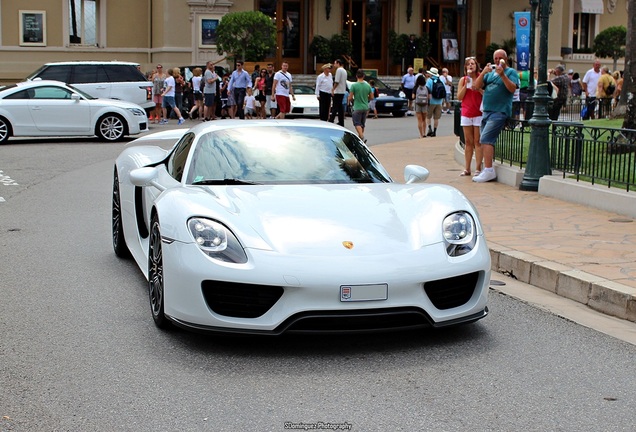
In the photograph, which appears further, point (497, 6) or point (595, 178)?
point (497, 6)

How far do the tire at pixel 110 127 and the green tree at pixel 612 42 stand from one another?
3123 centimetres

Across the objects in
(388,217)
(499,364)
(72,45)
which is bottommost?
(499,364)

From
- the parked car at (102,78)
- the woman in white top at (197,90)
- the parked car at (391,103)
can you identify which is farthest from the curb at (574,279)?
the parked car at (391,103)

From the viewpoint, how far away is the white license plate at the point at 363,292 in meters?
5.32

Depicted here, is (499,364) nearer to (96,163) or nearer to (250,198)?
(250,198)

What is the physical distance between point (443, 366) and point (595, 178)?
6771 mm

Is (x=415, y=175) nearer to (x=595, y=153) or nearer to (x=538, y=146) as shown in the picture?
(x=595, y=153)

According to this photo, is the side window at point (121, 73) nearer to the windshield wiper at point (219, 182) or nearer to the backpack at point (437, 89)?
the backpack at point (437, 89)

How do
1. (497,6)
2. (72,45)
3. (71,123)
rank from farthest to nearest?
(497,6)
(72,45)
(71,123)

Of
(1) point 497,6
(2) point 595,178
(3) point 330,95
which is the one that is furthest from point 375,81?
(2) point 595,178

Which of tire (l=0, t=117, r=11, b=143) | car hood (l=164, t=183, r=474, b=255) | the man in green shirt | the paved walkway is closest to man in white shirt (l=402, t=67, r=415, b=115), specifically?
the man in green shirt

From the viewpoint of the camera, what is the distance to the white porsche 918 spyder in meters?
5.36

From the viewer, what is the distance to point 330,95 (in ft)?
78.2

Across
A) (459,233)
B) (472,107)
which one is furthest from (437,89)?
(459,233)
